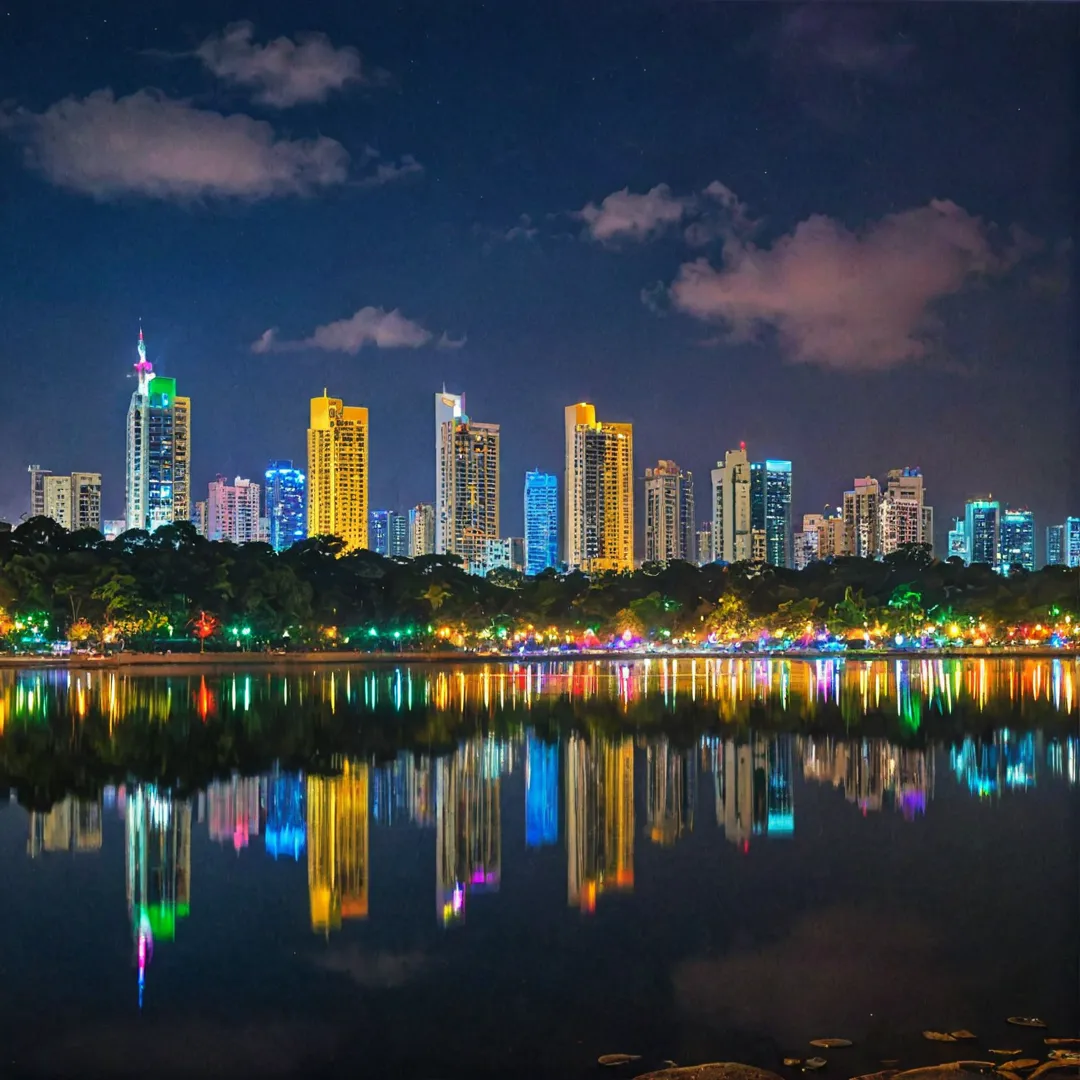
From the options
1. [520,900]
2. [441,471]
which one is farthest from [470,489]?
[520,900]

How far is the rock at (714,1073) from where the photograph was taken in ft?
21.5

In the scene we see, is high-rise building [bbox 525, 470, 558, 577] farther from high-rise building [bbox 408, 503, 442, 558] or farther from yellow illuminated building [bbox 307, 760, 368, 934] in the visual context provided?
yellow illuminated building [bbox 307, 760, 368, 934]

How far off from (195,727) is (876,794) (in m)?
13.5

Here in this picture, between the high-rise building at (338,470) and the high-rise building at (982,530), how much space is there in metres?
71.8

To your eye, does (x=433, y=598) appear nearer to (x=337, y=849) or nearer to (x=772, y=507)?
(x=337, y=849)

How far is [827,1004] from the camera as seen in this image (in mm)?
7863

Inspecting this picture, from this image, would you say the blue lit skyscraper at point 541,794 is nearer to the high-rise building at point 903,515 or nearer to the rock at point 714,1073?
the rock at point 714,1073

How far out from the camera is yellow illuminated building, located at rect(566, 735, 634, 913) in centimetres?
1111

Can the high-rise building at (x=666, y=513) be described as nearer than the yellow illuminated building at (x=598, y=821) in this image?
No

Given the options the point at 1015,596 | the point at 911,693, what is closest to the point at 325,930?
the point at 911,693

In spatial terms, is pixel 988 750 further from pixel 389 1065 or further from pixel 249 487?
pixel 249 487

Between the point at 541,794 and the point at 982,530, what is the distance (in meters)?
141

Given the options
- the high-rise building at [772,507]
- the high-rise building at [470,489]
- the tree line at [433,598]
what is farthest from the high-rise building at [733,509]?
the tree line at [433,598]

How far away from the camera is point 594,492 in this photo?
156125 millimetres
